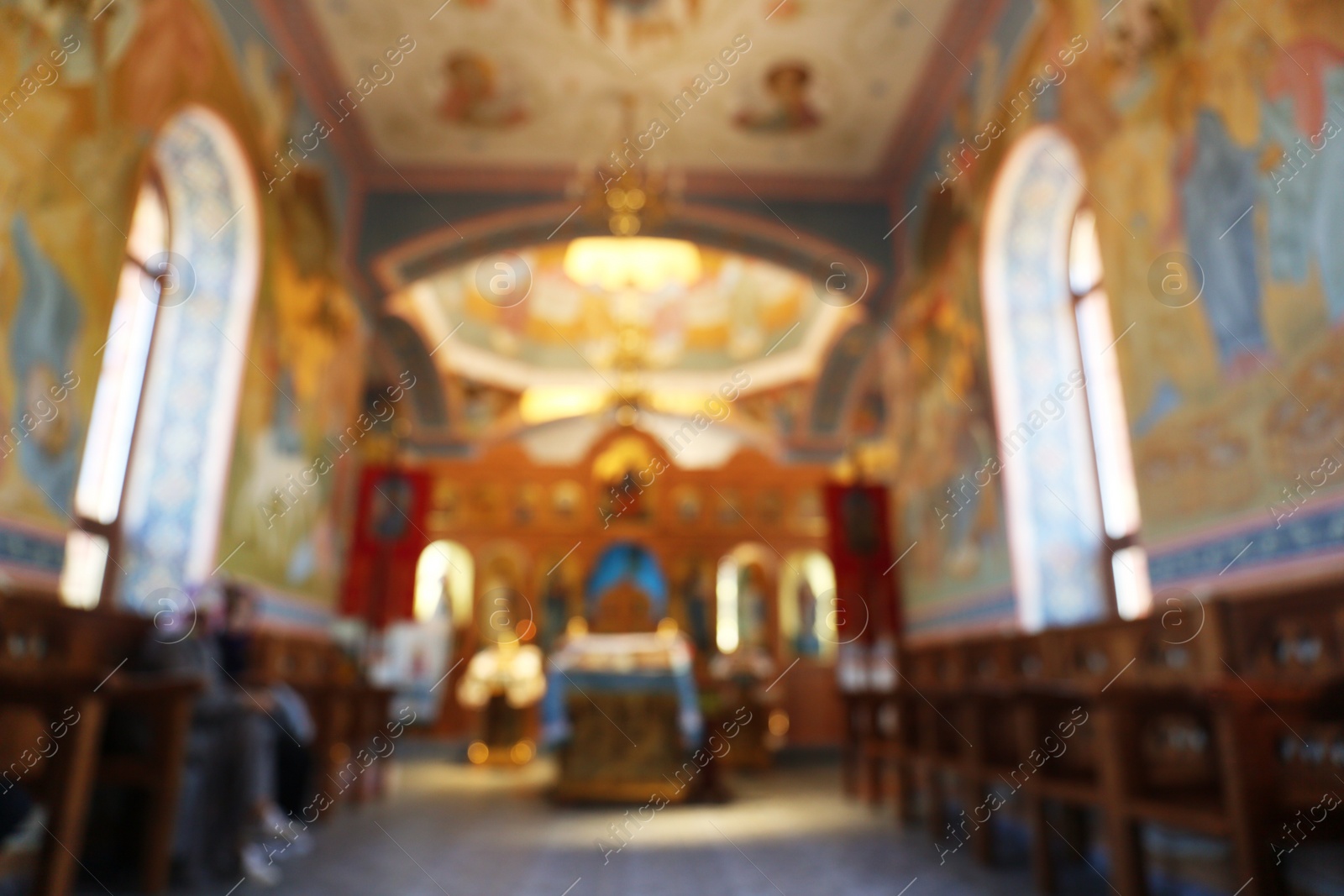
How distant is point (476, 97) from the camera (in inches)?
366

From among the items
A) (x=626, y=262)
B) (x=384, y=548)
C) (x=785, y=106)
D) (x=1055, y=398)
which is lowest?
(x=384, y=548)

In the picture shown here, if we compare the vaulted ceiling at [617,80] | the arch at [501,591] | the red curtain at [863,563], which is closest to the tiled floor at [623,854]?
the red curtain at [863,563]

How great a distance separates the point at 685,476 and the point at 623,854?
30.2 feet

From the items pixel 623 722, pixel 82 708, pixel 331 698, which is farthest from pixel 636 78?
pixel 82 708

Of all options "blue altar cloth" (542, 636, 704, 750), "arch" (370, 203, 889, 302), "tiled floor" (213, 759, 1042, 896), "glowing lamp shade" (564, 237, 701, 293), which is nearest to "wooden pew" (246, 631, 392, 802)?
"tiled floor" (213, 759, 1042, 896)

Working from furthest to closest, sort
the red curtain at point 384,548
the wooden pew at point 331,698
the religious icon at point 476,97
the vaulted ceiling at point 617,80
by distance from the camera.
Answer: the red curtain at point 384,548
the religious icon at point 476,97
the vaulted ceiling at point 617,80
the wooden pew at point 331,698

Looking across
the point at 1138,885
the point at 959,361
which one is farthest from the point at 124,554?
the point at 959,361

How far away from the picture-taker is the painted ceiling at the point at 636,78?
8.17 m

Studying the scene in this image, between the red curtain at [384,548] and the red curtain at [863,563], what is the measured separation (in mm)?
5039

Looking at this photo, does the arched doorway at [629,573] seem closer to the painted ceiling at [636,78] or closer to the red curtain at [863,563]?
the red curtain at [863,563]

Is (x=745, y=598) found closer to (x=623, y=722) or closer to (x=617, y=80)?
(x=623, y=722)

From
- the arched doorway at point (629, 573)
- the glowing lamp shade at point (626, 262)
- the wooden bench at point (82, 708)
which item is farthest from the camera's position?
the glowing lamp shade at point (626, 262)

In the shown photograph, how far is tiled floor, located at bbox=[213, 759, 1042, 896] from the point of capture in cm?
396

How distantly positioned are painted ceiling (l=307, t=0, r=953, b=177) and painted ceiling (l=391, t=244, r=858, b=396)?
6.53m
